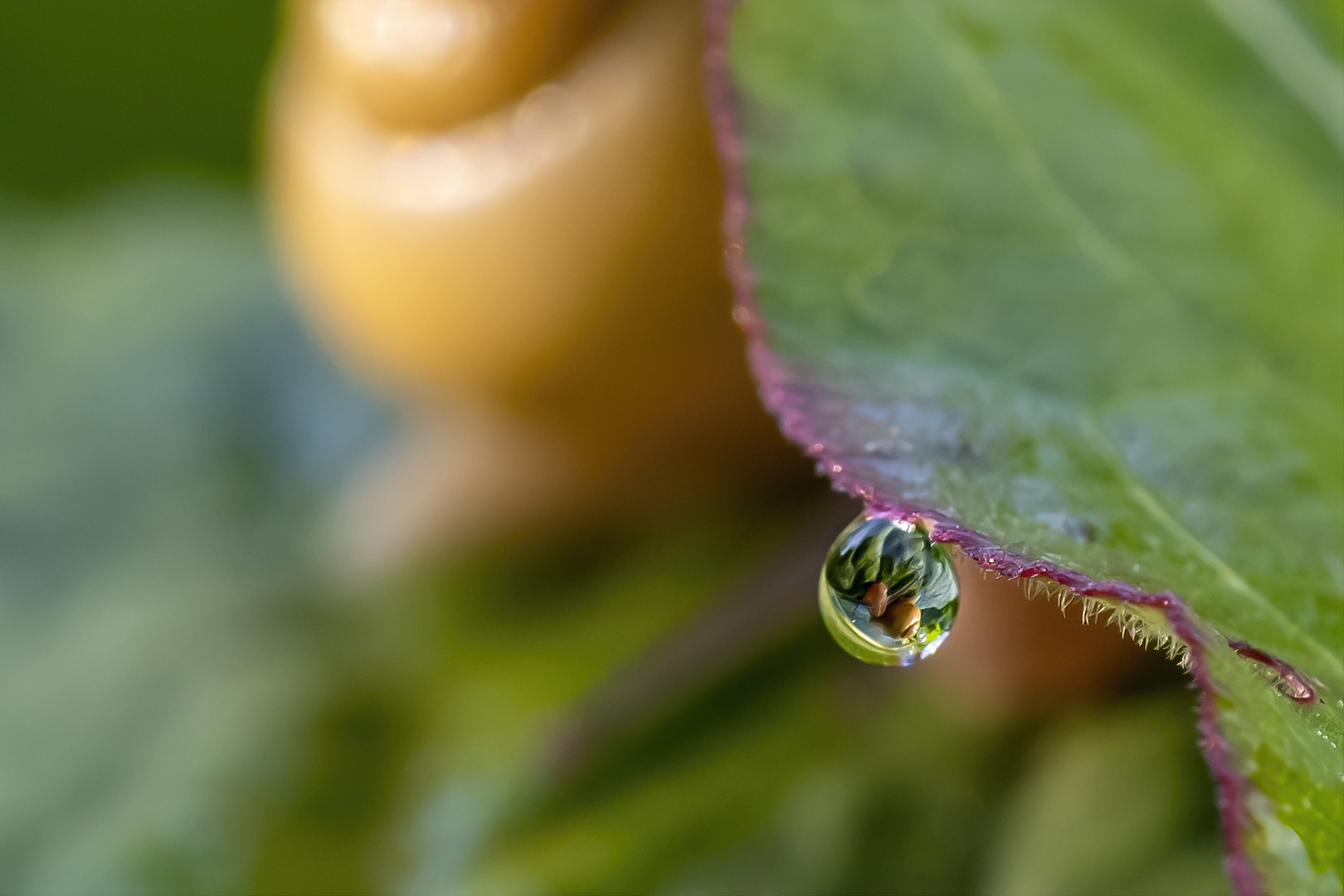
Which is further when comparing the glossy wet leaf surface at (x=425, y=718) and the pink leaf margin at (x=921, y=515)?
the glossy wet leaf surface at (x=425, y=718)

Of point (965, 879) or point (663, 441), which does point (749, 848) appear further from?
point (663, 441)

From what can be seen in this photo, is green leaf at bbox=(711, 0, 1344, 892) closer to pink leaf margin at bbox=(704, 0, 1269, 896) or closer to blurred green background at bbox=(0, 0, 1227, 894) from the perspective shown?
pink leaf margin at bbox=(704, 0, 1269, 896)

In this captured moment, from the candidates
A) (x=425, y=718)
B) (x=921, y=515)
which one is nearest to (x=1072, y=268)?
(x=921, y=515)

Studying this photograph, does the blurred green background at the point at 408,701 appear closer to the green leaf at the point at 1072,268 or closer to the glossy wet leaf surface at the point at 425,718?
the glossy wet leaf surface at the point at 425,718

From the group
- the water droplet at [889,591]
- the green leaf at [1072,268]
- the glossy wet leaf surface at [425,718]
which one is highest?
the green leaf at [1072,268]

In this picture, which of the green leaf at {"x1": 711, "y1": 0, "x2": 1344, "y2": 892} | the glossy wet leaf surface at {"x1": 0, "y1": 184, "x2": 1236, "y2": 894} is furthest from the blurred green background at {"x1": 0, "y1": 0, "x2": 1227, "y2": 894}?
the green leaf at {"x1": 711, "y1": 0, "x2": 1344, "y2": 892}

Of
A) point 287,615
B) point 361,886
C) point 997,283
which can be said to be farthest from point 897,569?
point 287,615

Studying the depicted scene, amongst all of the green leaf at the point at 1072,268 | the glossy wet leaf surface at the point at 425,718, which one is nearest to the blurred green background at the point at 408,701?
the glossy wet leaf surface at the point at 425,718
